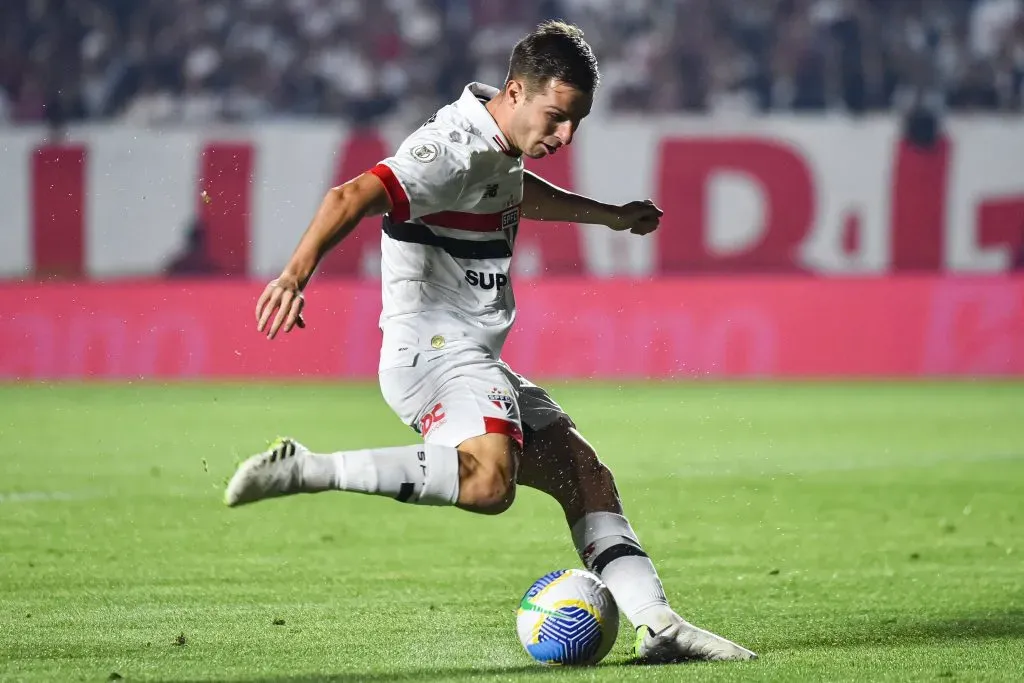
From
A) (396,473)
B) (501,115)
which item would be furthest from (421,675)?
(501,115)

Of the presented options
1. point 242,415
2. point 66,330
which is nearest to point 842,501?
point 242,415

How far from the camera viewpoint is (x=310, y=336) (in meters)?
15.3

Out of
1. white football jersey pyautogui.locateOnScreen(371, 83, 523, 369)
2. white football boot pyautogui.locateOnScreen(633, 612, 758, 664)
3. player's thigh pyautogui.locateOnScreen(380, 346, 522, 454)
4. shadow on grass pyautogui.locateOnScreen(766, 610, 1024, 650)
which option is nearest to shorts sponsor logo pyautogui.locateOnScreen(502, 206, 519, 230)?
white football jersey pyautogui.locateOnScreen(371, 83, 523, 369)

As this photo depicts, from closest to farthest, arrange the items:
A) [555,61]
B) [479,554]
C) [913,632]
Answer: [555,61]
[913,632]
[479,554]

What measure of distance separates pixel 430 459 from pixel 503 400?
355mm

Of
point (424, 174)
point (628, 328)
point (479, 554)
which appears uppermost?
point (424, 174)

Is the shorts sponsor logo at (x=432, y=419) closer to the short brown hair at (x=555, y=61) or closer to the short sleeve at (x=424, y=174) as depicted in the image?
the short sleeve at (x=424, y=174)

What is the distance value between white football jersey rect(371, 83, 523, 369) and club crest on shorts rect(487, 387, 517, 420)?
19 cm

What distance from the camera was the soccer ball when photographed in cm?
414

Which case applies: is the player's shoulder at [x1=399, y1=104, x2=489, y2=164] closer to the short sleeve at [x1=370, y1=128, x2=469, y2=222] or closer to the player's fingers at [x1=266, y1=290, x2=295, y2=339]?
the short sleeve at [x1=370, y1=128, x2=469, y2=222]

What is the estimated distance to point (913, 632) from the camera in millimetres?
4672

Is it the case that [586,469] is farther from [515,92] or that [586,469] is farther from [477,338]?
[515,92]

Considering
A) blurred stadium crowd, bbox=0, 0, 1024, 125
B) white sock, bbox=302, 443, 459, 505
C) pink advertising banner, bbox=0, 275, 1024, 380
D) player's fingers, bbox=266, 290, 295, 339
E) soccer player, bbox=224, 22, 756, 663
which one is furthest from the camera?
blurred stadium crowd, bbox=0, 0, 1024, 125

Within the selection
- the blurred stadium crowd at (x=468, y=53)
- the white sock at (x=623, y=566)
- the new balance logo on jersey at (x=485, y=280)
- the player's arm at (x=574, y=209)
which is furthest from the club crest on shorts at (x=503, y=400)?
the blurred stadium crowd at (x=468, y=53)
